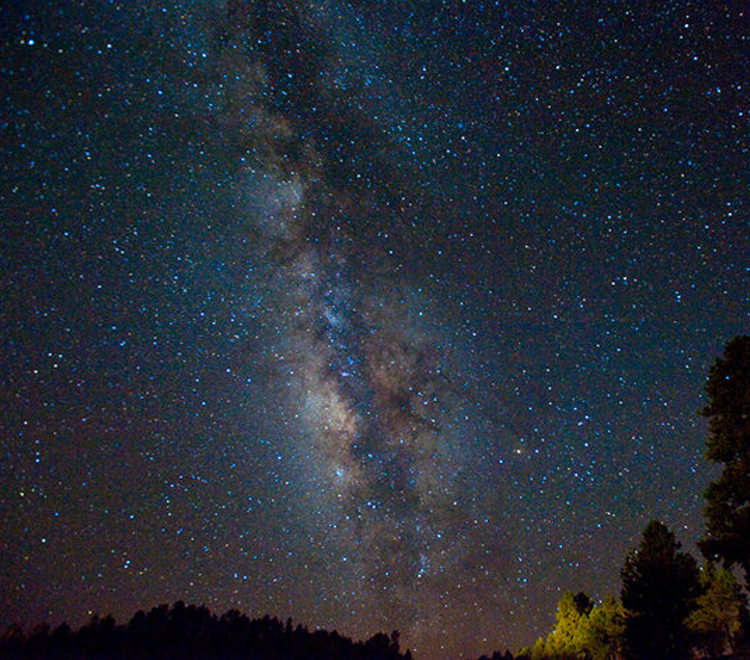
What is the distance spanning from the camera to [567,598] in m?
32.6

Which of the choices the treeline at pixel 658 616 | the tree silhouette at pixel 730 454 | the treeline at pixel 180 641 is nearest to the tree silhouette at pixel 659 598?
the treeline at pixel 658 616

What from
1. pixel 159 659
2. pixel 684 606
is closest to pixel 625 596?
pixel 684 606

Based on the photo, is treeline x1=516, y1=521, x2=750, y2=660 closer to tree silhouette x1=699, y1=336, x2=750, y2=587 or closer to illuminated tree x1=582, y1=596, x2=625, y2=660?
illuminated tree x1=582, y1=596, x2=625, y2=660

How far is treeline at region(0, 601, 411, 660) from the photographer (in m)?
49.4

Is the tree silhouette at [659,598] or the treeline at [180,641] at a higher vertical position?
the tree silhouette at [659,598]

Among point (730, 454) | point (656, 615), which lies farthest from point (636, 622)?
point (730, 454)

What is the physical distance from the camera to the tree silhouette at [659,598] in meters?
28.8

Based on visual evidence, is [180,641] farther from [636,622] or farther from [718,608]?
[718,608]

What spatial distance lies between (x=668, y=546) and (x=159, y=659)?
5346 cm

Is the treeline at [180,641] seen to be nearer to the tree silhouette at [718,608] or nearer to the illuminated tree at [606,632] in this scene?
the illuminated tree at [606,632]

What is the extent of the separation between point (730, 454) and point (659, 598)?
22277 millimetres

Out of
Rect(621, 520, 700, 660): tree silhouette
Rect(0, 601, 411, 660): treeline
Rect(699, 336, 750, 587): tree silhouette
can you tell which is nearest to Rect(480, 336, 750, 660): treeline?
Rect(621, 520, 700, 660): tree silhouette

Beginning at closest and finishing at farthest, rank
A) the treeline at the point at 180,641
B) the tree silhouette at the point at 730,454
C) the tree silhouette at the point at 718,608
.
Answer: the tree silhouette at the point at 730,454, the tree silhouette at the point at 718,608, the treeline at the point at 180,641

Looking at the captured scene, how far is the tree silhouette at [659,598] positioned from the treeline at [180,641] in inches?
1597
